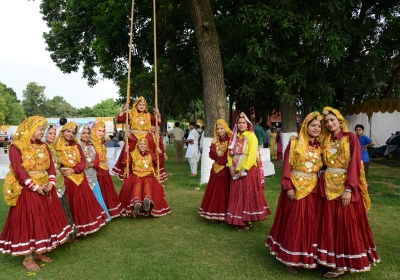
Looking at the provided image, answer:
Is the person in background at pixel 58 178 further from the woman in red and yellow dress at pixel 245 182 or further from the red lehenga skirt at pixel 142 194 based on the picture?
the woman in red and yellow dress at pixel 245 182

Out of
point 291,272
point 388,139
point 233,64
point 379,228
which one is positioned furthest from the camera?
point 388,139

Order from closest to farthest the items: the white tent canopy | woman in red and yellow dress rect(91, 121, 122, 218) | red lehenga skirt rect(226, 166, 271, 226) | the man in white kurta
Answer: red lehenga skirt rect(226, 166, 271, 226) < woman in red and yellow dress rect(91, 121, 122, 218) < the man in white kurta < the white tent canopy

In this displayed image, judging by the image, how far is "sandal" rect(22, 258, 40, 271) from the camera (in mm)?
4598

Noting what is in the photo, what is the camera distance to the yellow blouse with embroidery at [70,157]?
5602 mm

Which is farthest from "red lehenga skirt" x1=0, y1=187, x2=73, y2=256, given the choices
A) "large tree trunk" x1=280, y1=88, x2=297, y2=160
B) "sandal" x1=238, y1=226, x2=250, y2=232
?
"large tree trunk" x1=280, y1=88, x2=297, y2=160

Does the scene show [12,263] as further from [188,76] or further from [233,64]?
[188,76]

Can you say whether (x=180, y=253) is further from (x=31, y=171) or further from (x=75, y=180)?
(x=31, y=171)

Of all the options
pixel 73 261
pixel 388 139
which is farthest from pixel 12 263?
pixel 388 139

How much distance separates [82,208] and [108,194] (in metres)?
1.03

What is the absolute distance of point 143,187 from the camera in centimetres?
691

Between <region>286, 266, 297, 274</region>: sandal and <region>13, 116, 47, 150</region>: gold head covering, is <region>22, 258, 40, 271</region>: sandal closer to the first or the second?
<region>13, 116, 47, 150</region>: gold head covering

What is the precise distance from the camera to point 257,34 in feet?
33.3

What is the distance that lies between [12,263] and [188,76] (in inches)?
560

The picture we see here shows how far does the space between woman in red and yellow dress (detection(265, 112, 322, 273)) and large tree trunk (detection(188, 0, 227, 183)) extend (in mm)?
5183
